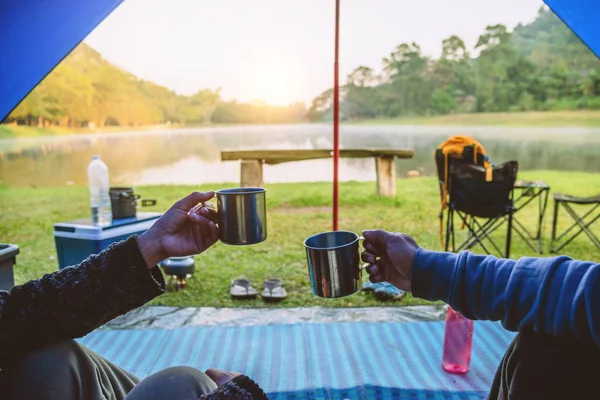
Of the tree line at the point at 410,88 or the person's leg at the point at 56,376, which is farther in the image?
the tree line at the point at 410,88

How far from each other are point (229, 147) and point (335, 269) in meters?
9.36

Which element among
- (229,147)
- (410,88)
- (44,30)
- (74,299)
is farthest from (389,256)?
(410,88)

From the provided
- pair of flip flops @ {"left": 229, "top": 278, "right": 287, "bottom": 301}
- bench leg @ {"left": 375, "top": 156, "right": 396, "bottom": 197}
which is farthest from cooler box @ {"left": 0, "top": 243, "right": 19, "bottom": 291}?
bench leg @ {"left": 375, "top": 156, "right": 396, "bottom": 197}

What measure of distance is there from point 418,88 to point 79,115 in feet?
28.4

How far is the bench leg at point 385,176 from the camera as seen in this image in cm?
721

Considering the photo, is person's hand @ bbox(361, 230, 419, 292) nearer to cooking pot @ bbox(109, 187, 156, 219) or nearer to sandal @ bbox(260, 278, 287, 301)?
sandal @ bbox(260, 278, 287, 301)

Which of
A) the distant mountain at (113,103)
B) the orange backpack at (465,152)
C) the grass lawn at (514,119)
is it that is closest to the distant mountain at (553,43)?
the grass lawn at (514,119)

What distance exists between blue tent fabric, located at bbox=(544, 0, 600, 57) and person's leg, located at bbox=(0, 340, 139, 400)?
2715 mm

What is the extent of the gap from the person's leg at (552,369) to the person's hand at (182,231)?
2.99 ft

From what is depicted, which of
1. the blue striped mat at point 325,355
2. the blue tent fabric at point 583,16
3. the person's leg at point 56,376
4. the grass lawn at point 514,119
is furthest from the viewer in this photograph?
the grass lawn at point 514,119

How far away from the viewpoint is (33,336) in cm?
112

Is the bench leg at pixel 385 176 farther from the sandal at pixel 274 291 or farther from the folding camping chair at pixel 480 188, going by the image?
the sandal at pixel 274 291

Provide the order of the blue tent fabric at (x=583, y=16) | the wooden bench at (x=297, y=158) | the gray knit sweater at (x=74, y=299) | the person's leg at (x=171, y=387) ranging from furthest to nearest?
the wooden bench at (x=297, y=158), the blue tent fabric at (x=583, y=16), the gray knit sweater at (x=74, y=299), the person's leg at (x=171, y=387)

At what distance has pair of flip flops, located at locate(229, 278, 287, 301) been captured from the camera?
3354mm
